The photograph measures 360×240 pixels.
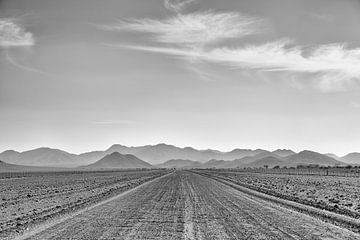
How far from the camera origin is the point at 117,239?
13.1 metres

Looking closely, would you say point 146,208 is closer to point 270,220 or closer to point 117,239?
point 270,220

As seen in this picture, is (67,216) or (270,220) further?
(67,216)

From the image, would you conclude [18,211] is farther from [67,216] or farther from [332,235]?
[332,235]

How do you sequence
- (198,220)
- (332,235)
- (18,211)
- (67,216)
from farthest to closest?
(18,211)
(67,216)
(198,220)
(332,235)

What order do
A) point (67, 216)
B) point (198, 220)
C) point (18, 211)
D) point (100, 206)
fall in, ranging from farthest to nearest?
point (100, 206) → point (18, 211) → point (67, 216) → point (198, 220)

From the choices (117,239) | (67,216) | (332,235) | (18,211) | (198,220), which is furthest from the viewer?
(18,211)

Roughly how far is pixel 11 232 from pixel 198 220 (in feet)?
24.6

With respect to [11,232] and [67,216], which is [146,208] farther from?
[11,232]

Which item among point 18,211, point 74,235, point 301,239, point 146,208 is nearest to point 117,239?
point 74,235

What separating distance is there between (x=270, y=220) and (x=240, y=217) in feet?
4.86

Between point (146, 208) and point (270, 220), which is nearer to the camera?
point (270, 220)

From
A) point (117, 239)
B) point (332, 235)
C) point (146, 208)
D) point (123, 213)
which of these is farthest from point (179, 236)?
point (146, 208)

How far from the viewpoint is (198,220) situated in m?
17.4

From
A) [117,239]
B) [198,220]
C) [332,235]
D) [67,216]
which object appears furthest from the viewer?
[67,216]
